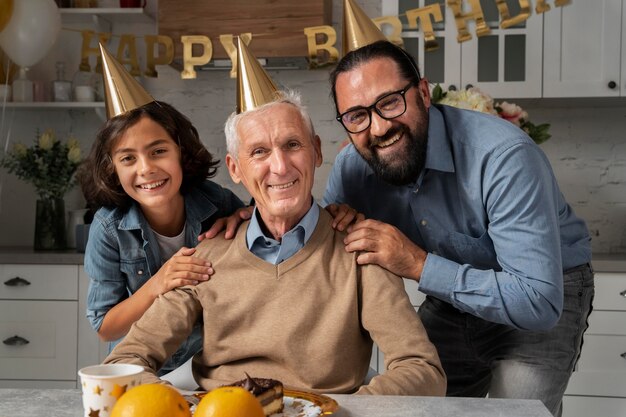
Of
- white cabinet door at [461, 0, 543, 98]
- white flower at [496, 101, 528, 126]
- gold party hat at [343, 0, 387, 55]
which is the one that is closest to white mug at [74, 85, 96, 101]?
white cabinet door at [461, 0, 543, 98]

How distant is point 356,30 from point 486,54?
1.91 m

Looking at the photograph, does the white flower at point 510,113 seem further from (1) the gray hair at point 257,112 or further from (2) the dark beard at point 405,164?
(1) the gray hair at point 257,112

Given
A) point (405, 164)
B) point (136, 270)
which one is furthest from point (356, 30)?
point (136, 270)

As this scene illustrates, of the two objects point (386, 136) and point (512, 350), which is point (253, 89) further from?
point (512, 350)

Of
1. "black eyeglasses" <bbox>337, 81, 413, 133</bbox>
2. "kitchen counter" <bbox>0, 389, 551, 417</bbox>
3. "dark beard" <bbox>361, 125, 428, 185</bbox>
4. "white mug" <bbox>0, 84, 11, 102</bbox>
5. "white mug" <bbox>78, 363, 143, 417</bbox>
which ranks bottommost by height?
"kitchen counter" <bbox>0, 389, 551, 417</bbox>

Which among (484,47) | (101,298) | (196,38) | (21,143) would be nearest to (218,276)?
(101,298)

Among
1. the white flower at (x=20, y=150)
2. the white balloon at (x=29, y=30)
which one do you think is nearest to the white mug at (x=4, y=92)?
the white flower at (x=20, y=150)

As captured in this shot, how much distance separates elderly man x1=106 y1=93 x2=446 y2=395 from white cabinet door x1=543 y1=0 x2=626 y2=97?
7.29 ft

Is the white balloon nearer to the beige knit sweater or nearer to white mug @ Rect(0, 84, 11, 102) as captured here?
white mug @ Rect(0, 84, 11, 102)

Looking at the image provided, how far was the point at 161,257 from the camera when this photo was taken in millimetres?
2156

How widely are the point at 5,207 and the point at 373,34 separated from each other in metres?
2.88

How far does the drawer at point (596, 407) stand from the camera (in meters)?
3.51

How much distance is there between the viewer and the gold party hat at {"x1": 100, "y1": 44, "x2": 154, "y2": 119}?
2057mm

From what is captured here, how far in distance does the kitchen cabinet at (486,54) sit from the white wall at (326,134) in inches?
9.2
